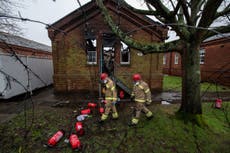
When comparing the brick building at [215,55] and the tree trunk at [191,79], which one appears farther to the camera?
the brick building at [215,55]

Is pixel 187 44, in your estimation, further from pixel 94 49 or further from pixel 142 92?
pixel 94 49

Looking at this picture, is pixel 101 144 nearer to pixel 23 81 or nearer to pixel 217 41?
pixel 23 81

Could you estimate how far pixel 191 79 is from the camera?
3.77m

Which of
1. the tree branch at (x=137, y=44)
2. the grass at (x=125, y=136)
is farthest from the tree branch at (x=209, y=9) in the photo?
the grass at (x=125, y=136)

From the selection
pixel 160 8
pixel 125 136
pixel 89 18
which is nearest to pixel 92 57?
pixel 89 18

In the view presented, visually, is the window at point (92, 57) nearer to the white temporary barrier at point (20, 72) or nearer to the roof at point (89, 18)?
the roof at point (89, 18)

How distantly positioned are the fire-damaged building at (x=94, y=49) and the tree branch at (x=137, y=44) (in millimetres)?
4646

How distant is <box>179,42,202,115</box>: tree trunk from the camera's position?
3711mm

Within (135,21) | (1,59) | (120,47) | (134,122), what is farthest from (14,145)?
(135,21)

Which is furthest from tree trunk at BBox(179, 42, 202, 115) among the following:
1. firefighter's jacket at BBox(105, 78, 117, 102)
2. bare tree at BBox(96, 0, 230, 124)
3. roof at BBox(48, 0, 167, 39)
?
roof at BBox(48, 0, 167, 39)

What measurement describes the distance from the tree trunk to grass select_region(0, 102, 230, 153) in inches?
22.8

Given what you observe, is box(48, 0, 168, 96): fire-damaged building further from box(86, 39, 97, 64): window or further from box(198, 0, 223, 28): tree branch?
box(198, 0, 223, 28): tree branch

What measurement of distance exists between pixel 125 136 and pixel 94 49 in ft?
21.9

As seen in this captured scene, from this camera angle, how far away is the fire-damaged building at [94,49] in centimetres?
822
